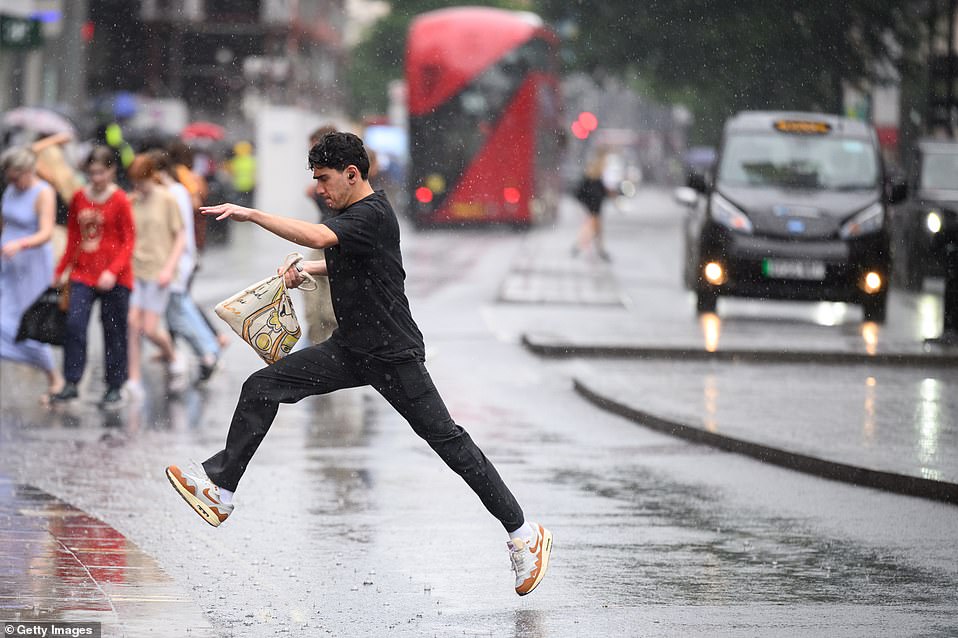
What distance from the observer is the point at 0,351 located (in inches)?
488

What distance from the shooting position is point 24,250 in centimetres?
1237

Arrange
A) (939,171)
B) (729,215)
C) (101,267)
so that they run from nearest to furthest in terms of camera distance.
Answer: (101,267)
(729,215)
(939,171)

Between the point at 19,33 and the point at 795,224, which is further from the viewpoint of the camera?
the point at 19,33

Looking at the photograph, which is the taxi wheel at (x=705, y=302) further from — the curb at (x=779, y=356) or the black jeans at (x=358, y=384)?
the black jeans at (x=358, y=384)

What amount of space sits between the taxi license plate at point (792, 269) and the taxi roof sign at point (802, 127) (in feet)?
5.82

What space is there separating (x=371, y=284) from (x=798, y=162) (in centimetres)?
1408

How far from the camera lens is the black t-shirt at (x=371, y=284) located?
6500mm

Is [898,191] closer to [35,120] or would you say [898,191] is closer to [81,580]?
[35,120]

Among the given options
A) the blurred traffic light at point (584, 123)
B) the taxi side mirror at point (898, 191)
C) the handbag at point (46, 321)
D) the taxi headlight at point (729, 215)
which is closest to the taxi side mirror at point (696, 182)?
the taxi headlight at point (729, 215)

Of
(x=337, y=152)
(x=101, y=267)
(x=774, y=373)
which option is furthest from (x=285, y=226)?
(x=774, y=373)

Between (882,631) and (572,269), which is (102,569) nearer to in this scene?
(882,631)

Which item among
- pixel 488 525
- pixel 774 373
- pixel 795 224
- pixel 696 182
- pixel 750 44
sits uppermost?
pixel 750 44

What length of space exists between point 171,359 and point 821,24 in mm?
26065

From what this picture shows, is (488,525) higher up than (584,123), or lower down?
lower down
